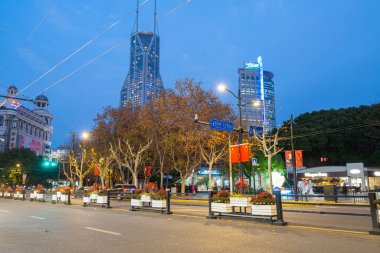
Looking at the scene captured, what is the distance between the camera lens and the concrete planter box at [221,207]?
49.5 feet

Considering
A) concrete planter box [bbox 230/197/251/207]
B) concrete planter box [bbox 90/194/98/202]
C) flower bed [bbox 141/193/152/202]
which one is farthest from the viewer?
concrete planter box [bbox 90/194/98/202]

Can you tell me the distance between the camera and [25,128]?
145000 mm

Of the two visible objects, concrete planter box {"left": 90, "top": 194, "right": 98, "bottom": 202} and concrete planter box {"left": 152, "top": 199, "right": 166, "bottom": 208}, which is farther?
concrete planter box {"left": 90, "top": 194, "right": 98, "bottom": 202}

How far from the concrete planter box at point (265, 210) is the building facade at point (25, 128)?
4617 inches

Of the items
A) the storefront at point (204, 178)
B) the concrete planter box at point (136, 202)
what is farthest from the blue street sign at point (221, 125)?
the storefront at point (204, 178)

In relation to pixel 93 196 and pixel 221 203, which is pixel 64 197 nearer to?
pixel 93 196

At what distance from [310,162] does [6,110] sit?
386 ft

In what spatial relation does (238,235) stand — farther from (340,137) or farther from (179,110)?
(340,137)

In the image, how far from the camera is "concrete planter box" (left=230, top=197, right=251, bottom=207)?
14.4m

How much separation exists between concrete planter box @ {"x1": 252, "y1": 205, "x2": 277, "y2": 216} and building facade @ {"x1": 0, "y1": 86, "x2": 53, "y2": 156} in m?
117

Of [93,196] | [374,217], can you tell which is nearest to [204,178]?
[93,196]

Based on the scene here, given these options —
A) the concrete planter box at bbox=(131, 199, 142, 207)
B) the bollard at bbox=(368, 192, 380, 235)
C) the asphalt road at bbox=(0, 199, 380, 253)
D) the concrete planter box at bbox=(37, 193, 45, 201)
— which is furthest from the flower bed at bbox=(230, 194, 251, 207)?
the concrete planter box at bbox=(37, 193, 45, 201)

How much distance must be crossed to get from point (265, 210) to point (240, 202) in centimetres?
162

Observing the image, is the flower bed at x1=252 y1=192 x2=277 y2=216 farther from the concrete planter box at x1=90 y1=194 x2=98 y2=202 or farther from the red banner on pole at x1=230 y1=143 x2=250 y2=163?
the concrete planter box at x1=90 y1=194 x2=98 y2=202
